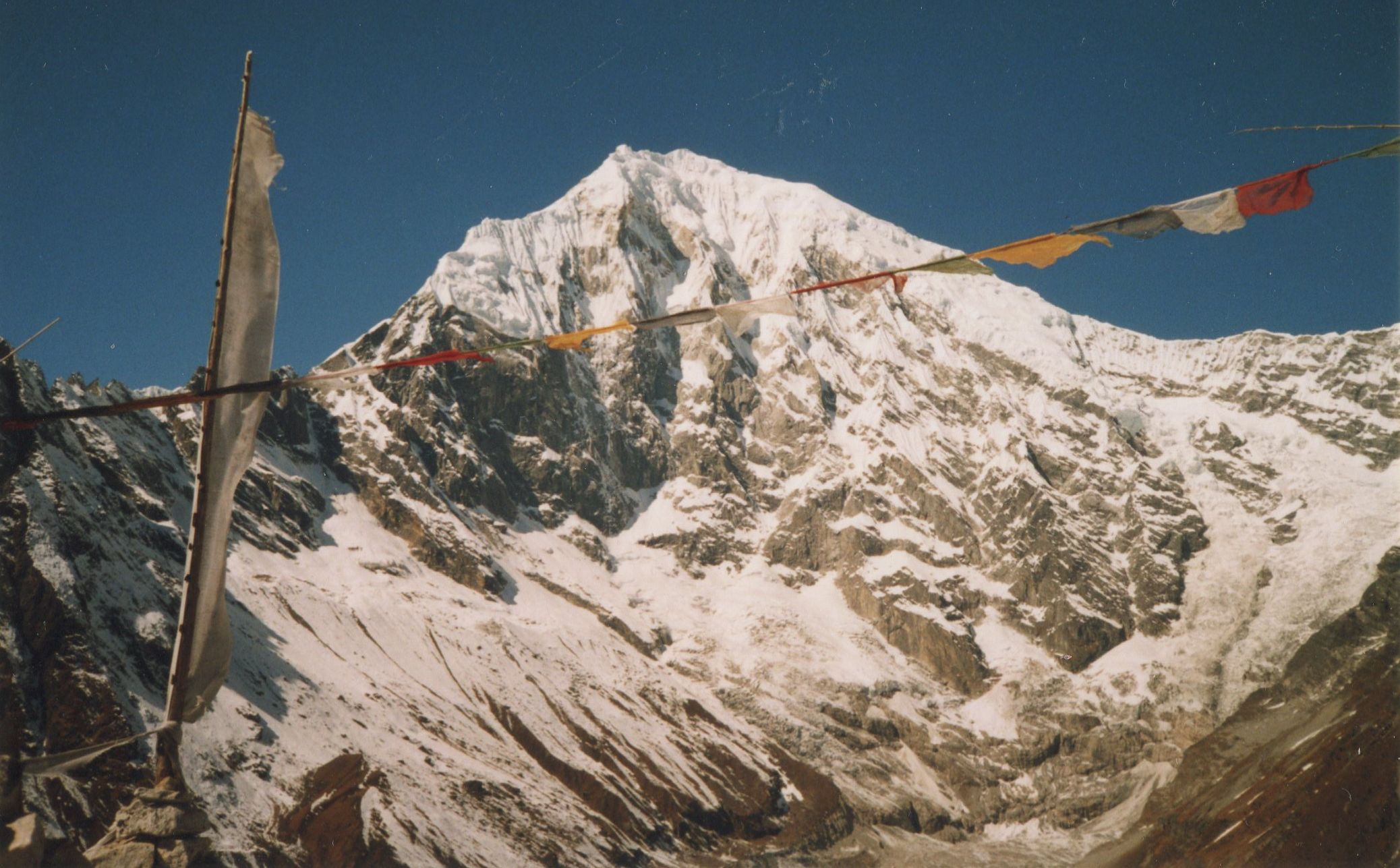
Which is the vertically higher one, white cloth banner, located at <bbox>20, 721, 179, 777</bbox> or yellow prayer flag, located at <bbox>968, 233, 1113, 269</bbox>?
yellow prayer flag, located at <bbox>968, 233, 1113, 269</bbox>

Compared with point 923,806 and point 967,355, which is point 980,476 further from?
point 923,806

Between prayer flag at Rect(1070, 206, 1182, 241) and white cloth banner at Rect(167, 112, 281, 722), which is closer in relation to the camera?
white cloth banner at Rect(167, 112, 281, 722)

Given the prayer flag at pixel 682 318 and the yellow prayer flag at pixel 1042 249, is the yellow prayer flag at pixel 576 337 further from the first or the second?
the yellow prayer flag at pixel 1042 249

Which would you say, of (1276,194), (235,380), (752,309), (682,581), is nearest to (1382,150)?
(1276,194)

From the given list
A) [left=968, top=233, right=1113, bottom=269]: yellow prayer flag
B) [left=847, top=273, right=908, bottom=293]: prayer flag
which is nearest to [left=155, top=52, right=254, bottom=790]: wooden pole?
[left=847, top=273, right=908, bottom=293]: prayer flag

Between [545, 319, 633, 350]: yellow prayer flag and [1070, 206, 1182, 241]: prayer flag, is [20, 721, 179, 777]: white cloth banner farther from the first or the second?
[1070, 206, 1182, 241]: prayer flag

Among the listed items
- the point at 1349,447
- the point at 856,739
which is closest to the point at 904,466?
the point at 856,739
